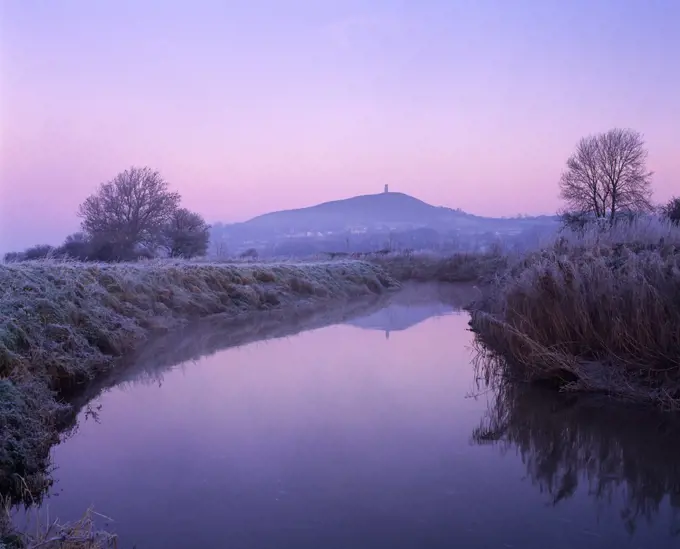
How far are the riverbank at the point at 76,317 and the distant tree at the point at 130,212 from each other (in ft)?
54.5

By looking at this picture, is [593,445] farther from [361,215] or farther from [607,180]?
[361,215]

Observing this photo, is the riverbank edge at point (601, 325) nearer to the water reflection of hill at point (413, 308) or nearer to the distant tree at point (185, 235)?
the water reflection of hill at point (413, 308)

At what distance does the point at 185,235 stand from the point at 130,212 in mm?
3580

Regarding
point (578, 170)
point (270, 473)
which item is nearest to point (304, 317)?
point (270, 473)

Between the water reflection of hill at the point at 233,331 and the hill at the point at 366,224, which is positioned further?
the hill at the point at 366,224

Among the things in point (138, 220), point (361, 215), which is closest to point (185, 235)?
point (138, 220)

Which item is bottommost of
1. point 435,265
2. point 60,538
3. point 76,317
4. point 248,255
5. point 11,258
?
point 60,538

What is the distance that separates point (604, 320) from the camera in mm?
7434

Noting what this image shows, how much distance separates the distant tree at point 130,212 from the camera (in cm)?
3506

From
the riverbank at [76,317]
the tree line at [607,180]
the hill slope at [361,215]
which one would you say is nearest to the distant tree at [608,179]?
the tree line at [607,180]

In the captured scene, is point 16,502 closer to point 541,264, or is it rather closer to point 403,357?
point 403,357

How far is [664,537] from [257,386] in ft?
18.3

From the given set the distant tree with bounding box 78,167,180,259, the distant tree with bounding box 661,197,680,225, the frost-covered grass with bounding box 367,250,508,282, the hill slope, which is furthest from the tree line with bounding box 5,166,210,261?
the hill slope

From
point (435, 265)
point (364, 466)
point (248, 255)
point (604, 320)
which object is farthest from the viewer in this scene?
point (248, 255)
